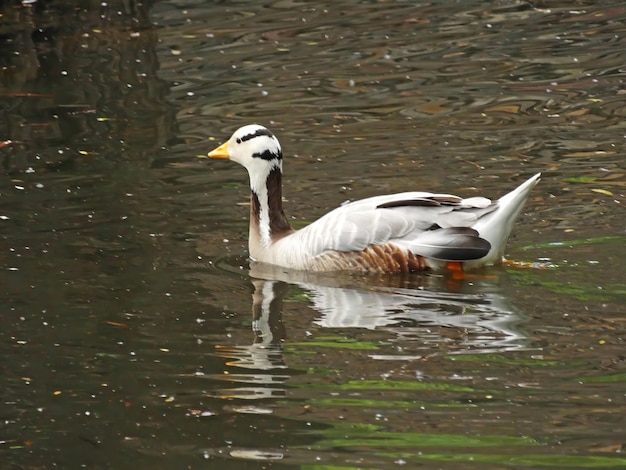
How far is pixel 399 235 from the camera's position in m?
8.66

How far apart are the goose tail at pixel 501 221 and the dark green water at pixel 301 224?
0.19 m

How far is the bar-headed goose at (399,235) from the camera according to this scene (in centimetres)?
842

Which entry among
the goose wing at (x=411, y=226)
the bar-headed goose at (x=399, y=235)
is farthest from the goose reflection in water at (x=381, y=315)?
the goose wing at (x=411, y=226)

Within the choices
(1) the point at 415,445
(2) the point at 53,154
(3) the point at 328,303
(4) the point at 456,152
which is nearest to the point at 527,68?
(4) the point at 456,152

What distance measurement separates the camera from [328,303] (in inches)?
323

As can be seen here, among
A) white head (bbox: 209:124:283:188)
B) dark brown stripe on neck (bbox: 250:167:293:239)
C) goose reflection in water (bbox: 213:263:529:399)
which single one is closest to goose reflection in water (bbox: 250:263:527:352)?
goose reflection in water (bbox: 213:263:529:399)

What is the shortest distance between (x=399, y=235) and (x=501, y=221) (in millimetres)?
718

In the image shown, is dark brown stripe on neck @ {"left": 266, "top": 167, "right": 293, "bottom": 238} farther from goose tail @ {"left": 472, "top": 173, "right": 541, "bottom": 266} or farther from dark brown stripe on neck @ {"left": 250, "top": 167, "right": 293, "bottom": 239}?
goose tail @ {"left": 472, "top": 173, "right": 541, "bottom": 266}

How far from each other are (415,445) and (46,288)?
3.45m

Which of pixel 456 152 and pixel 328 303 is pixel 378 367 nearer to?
pixel 328 303

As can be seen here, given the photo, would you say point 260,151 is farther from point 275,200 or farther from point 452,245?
point 452,245

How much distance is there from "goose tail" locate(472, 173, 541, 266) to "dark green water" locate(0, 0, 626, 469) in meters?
0.19

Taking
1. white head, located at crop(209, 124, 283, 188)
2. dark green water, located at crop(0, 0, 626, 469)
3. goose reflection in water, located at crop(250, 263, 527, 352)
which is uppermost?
white head, located at crop(209, 124, 283, 188)

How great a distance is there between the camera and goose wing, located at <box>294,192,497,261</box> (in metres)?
8.48
